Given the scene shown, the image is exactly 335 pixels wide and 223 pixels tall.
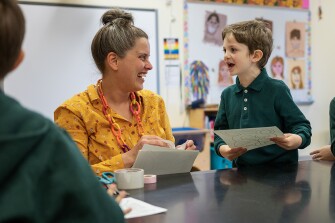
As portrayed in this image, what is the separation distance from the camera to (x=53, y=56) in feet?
12.8

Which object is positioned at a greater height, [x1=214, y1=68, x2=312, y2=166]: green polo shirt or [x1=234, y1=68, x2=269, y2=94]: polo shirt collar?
[x1=234, y1=68, x2=269, y2=94]: polo shirt collar

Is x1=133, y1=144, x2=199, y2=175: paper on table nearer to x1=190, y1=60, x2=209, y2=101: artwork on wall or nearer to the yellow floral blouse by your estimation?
the yellow floral blouse

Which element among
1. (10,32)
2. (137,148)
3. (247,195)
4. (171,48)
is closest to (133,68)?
(137,148)

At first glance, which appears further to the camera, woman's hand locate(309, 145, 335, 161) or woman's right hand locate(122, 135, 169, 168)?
Result: woman's hand locate(309, 145, 335, 161)

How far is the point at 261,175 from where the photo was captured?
1.53m

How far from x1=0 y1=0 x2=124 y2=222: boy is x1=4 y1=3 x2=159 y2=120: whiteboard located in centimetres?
319

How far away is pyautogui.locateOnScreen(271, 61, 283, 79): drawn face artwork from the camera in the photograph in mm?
4918

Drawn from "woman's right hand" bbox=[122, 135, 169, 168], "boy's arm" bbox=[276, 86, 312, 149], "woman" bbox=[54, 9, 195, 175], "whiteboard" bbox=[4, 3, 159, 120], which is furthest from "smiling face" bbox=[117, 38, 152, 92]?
"whiteboard" bbox=[4, 3, 159, 120]

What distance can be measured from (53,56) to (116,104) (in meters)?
2.20

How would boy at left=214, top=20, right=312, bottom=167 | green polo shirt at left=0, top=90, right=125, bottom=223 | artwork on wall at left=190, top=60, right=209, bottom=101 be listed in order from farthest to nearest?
artwork on wall at left=190, top=60, right=209, bottom=101 → boy at left=214, top=20, right=312, bottom=167 → green polo shirt at left=0, top=90, right=125, bottom=223

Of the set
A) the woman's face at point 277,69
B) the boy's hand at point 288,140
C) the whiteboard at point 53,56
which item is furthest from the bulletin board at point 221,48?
the boy's hand at point 288,140

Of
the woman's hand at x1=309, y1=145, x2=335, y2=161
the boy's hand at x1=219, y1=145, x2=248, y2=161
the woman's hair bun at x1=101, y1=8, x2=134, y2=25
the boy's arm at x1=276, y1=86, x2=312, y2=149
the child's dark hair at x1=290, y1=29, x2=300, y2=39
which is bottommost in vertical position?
the woman's hand at x1=309, y1=145, x2=335, y2=161

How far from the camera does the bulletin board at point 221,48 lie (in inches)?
177

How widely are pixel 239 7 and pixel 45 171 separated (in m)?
4.40
